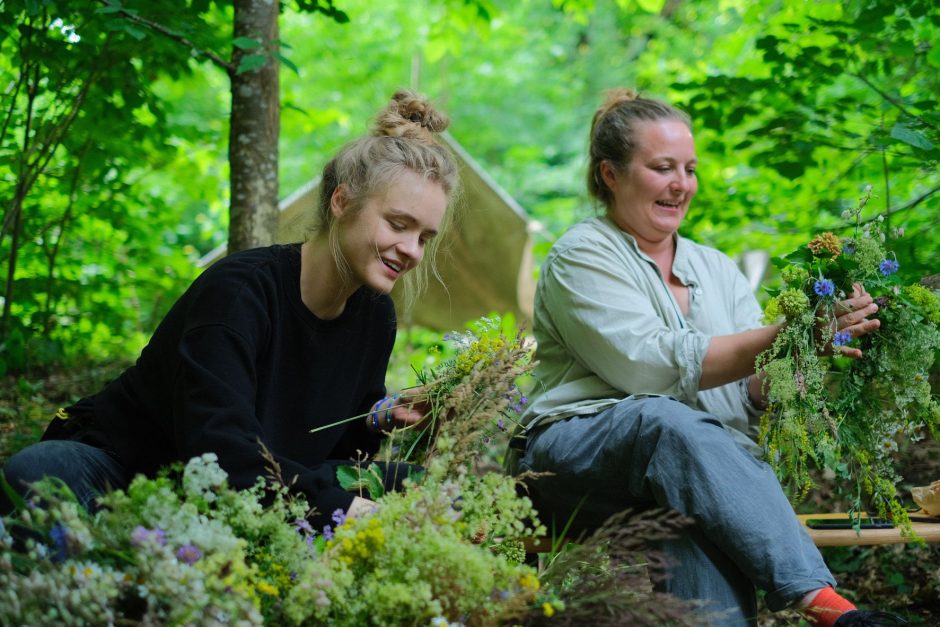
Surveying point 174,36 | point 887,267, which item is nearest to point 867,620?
point 887,267

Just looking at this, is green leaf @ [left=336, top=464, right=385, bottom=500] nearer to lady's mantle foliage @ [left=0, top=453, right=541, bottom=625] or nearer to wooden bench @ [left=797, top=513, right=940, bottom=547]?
lady's mantle foliage @ [left=0, top=453, right=541, bottom=625]

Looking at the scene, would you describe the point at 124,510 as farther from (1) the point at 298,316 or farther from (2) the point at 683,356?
(2) the point at 683,356

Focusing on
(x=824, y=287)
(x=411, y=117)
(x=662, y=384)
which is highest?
(x=411, y=117)

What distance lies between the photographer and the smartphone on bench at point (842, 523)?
2568 millimetres

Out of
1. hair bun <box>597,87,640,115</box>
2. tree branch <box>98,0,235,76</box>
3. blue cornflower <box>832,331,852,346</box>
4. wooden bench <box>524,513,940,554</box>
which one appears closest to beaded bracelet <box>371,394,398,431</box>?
wooden bench <box>524,513,940,554</box>

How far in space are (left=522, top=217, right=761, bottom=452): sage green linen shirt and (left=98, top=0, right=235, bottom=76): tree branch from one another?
144 centimetres

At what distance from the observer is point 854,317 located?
2275 mm

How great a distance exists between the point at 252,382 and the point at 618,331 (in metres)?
1.03

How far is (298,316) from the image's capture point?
87.8 inches

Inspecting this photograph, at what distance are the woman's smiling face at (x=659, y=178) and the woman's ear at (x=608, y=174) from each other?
0.04 meters

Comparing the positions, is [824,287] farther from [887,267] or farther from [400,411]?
[400,411]

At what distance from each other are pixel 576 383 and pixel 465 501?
100 cm

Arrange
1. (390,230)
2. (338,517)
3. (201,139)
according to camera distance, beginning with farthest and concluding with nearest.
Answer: (201,139)
(390,230)
(338,517)

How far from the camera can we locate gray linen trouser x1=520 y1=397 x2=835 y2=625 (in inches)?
79.1
